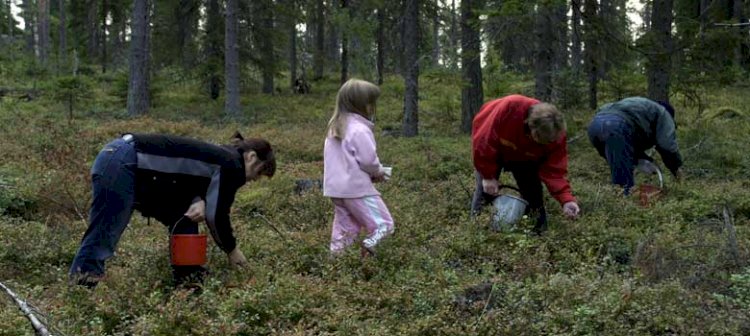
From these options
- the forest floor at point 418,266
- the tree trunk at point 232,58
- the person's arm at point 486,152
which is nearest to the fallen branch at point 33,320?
the forest floor at point 418,266

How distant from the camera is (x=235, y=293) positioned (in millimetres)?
4160

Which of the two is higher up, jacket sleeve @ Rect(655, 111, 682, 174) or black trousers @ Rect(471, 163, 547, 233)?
jacket sleeve @ Rect(655, 111, 682, 174)

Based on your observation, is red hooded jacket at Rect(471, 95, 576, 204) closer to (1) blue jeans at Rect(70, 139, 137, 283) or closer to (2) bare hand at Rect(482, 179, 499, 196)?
(2) bare hand at Rect(482, 179, 499, 196)

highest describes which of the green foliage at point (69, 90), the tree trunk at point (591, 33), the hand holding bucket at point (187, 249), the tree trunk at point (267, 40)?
the tree trunk at point (267, 40)

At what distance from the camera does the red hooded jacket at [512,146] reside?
6.02 meters

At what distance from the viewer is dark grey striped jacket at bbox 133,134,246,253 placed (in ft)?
15.2

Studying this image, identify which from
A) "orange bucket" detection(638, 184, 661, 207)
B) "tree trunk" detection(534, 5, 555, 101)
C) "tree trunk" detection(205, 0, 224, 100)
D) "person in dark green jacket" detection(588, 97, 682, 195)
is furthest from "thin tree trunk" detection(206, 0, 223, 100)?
"orange bucket" detection(638, 184, 661, 207)

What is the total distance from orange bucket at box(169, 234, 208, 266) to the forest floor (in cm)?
17

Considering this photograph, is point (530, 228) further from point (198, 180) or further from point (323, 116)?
point (323, 116)

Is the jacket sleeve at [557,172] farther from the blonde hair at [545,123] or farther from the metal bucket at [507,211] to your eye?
the blonde hair at [545,123]

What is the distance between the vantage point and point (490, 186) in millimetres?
6238

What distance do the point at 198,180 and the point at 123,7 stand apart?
2985 centimetres

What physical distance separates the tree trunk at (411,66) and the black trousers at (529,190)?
810cm

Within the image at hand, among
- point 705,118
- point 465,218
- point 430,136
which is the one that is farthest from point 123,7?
point 465,218
